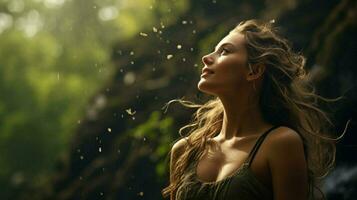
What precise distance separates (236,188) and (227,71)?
0.69 metres

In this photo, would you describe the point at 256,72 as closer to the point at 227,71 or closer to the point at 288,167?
the point at 227,71

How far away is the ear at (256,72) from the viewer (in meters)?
3.98

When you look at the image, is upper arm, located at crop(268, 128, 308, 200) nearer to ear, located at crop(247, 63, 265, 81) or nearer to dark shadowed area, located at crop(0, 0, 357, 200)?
ear, located at crop(247, 63, 265, 81)

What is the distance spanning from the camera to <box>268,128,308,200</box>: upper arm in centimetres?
358

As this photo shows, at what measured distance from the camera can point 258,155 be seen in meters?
3.69

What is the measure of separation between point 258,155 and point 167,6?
8.55 meters

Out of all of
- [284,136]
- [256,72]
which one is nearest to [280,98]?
[256,72]

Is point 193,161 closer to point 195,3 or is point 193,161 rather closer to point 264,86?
point 264,86

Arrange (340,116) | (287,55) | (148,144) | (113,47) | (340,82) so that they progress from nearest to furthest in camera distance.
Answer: (287,55) → (340,116) → (340,82) → (148,144) → (113,47)

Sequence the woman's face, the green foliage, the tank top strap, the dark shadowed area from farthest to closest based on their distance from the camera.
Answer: the green foliage < the dark shadowed area < the woman's face < the tank top strap

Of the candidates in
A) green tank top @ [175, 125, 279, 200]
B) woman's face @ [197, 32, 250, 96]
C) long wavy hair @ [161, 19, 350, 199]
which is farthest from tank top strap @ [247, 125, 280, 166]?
woman's face @ [197, 32, 250, 96]

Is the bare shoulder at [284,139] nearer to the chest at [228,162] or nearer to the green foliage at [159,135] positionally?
the chest at [228,162]

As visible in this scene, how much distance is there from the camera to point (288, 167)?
3.59m

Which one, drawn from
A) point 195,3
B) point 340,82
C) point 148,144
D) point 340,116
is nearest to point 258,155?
point 340,116
